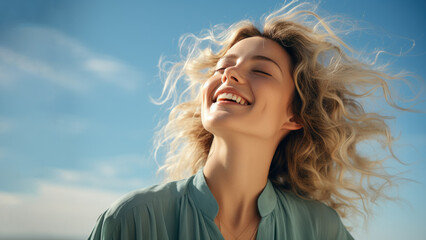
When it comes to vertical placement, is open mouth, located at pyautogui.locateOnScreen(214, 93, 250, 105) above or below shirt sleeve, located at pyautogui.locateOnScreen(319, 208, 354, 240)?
above

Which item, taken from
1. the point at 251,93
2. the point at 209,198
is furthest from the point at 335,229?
the point at 251,93

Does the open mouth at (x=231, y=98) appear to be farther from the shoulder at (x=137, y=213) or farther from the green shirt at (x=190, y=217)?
the shoulder at (x=137, y=213)

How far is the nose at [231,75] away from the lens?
229cm

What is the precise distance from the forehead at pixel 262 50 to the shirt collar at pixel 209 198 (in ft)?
2.40

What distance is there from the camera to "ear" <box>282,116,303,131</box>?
2576mm

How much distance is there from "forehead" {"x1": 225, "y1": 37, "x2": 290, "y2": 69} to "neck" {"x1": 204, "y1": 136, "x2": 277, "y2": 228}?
0.51 metres

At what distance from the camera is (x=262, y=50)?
8.21 ft

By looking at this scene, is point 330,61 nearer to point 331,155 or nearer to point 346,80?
point 346,80

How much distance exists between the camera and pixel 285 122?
101 inches

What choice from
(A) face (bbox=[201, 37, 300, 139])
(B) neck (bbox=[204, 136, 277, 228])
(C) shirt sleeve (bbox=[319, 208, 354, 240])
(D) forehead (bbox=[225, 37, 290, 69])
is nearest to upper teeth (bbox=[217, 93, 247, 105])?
(A) face (bbox=[201, 37, 300, 139])

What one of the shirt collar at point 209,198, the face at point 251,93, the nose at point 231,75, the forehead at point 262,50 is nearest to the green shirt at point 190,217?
the shirt collar at point 209,198

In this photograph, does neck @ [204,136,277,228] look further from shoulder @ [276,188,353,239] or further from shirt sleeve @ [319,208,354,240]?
shirt sleeve @ [319,208,354,240]

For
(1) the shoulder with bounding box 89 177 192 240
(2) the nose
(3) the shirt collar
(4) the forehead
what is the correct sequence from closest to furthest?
(1) the shoulder with bounding box 89 177 192 240 → (3) the shirt collar → (2) the nose → (4) the forehead

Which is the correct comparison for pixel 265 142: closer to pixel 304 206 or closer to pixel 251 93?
pixel 251 93
